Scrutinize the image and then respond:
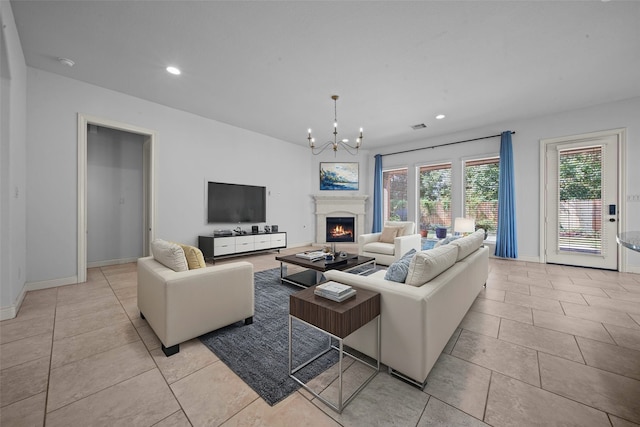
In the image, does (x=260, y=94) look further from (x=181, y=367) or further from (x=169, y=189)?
(x=181, y=367)

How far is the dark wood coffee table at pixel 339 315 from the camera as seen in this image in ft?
4.42

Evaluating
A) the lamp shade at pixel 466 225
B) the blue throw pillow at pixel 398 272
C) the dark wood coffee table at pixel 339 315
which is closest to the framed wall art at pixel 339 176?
the lamp shade at pixel 466 225

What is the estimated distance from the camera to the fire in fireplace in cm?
727

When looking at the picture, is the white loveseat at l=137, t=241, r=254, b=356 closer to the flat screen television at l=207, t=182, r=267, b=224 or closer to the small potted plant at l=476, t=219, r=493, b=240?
the flat screen television at l=207, t=182, r=267, b=224

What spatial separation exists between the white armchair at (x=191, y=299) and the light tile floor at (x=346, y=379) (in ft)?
0.53

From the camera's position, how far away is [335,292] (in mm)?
1517

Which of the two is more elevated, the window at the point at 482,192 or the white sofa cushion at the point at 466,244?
the window at the point at 482,192

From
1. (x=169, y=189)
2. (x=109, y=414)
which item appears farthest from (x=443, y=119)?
(x=109, y=414)

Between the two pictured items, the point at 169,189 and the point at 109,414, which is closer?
the point at 109,414

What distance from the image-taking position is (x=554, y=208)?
472cm

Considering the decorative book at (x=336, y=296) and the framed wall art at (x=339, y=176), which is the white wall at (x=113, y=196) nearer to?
the framed wall art at (x=339, y=176)

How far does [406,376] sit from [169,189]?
4.56 metres

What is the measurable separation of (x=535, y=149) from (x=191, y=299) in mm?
6196

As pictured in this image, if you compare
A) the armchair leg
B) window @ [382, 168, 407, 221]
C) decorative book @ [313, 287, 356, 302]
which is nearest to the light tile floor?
the armchair leg
